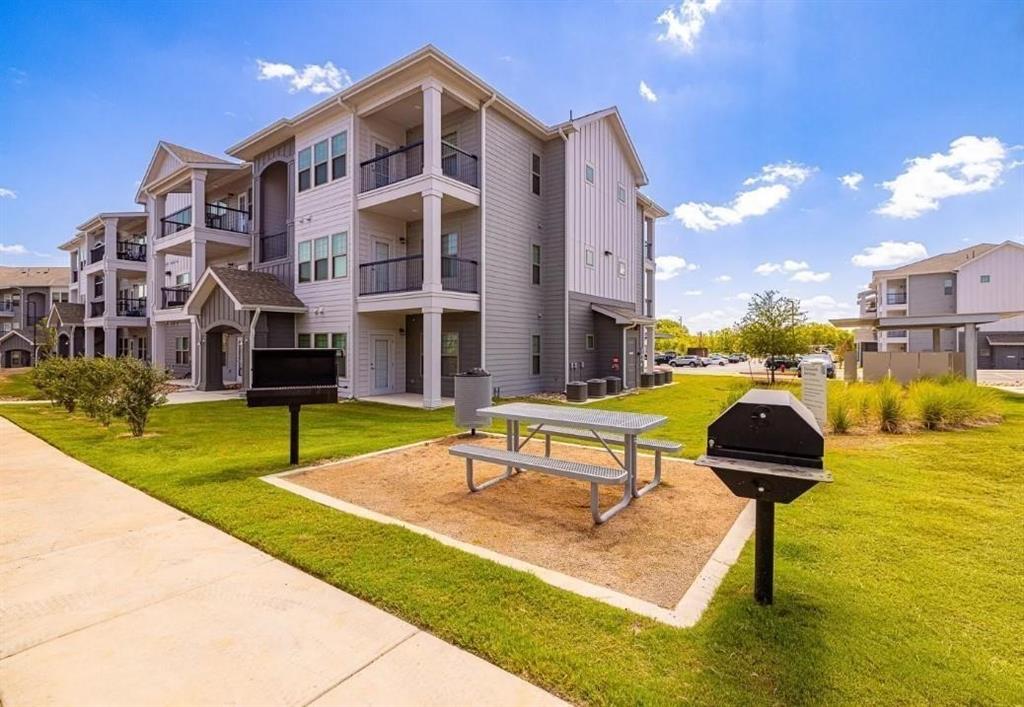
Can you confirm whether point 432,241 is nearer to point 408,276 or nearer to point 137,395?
point 408,276

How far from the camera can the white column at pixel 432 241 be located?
46.0 feet

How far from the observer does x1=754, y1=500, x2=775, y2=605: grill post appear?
3070mm

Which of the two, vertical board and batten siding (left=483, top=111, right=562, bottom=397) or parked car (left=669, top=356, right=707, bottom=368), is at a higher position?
vertical board and batten siding (left=483, top=111, right=562, bottom=397)

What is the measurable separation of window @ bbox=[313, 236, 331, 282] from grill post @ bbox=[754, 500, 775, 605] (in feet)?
56.3

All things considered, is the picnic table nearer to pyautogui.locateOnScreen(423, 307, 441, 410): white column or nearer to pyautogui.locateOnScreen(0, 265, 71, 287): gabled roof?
pyautogui.locateOnScreen(423, 307, 441, 410): white column

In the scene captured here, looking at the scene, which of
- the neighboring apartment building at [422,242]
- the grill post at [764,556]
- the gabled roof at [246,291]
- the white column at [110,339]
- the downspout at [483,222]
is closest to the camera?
the grill post at [764,556]

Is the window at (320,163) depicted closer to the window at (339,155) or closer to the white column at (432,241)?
the window at (339,155)

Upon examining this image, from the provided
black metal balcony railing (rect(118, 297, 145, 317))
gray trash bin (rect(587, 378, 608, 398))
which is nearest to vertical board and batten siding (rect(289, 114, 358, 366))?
gray trash bin (rect(587, 378, 608, 398))

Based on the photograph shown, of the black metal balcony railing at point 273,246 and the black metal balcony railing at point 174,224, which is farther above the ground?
the black metal balcony railing at point 174,224

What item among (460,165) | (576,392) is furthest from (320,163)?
(576,392)

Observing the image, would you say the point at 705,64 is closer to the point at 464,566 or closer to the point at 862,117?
the point at 862,117

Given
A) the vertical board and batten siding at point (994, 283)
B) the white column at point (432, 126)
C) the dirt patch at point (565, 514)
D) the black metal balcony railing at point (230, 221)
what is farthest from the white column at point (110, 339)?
the vertical board and batten siding at point (994, 283)

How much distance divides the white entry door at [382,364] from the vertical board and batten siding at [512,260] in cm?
454

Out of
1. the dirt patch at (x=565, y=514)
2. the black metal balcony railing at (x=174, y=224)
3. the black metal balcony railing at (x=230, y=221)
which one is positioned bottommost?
the dirt patch at (x=565, y=514)
